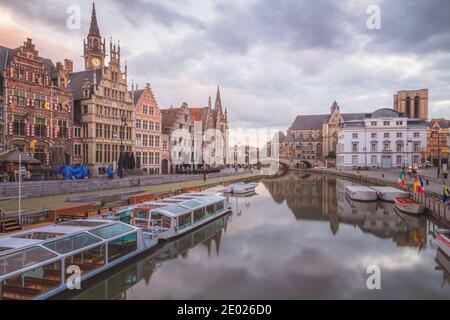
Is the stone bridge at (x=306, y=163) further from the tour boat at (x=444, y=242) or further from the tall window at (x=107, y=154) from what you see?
the tour boat at (x=444, y=242)

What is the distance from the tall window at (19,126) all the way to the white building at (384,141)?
64156 millimetres

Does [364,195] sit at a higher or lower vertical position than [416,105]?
lower

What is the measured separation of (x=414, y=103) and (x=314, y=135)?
32793 mm

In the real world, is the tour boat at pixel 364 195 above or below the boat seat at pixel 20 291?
below

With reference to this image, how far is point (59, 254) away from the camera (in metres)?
9.29

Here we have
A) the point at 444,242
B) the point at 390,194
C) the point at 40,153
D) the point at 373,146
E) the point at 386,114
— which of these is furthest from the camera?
the point at 373,146

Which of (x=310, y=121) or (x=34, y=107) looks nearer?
(x=34, y=107)

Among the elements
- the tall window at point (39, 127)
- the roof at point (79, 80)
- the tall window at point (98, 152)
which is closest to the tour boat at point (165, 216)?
the tall window at point (39, 127)

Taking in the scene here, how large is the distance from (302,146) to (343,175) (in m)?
48.7

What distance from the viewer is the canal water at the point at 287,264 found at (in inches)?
414

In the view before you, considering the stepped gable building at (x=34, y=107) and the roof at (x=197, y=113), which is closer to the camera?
the stepped gable building at (x=34, y=107)

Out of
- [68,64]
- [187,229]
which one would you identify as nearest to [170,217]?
[187,229]

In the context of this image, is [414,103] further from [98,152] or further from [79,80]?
[79,80]

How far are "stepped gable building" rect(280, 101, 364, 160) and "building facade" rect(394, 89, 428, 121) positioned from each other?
13799 mm
